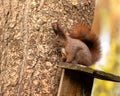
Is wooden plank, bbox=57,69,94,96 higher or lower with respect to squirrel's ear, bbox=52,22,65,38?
lower

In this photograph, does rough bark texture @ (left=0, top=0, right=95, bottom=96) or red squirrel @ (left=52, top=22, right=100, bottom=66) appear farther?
rough bark texture @ (left=0, top=0, right=95, bottom=96)

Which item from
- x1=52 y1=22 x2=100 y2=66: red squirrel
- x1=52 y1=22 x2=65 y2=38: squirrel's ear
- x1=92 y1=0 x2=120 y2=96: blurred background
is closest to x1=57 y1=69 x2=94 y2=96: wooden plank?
x1=52 y1=22 x2=100 y2=66: red squirrel

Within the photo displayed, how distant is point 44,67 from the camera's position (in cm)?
351

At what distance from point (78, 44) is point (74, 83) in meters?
0.26

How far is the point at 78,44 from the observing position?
3.39m

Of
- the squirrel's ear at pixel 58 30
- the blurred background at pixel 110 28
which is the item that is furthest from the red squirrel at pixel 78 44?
the blurred background at pixel 110 28

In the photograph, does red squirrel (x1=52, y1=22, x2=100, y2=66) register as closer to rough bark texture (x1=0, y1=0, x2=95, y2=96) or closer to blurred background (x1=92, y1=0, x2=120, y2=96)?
rough bark texture (x1=0, y1=0, x2=95, y2=96)

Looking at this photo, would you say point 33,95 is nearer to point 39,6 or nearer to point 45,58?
point 45,58

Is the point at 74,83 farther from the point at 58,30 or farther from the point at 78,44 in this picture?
the point at 58,30

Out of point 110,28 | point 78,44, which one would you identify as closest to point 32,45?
point 78,44

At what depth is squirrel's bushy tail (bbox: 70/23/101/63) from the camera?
3.44 m

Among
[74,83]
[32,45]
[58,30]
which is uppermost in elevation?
[58,30]

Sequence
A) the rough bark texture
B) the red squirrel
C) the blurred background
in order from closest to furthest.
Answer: the red squirrel < the rough bark texture < the blurred background

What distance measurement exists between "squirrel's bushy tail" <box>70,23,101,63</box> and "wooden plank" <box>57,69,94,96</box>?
151mm
